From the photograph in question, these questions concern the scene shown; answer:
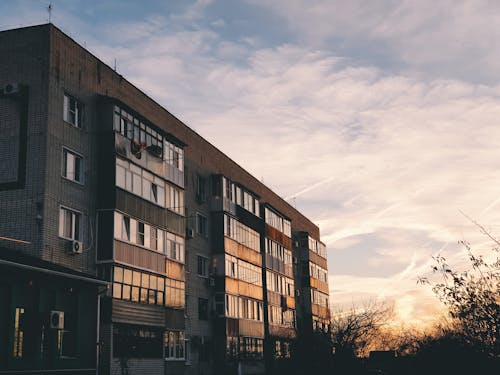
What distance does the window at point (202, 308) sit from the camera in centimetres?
4078

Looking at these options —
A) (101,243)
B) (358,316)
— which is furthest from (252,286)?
(101,243)

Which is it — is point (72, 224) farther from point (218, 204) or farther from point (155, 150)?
point (218, 204)

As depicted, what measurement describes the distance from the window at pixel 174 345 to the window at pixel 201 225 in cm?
815

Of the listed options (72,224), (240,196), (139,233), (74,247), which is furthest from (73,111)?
(240,196)

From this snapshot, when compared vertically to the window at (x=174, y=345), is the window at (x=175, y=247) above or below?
above

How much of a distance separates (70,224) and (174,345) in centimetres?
1076

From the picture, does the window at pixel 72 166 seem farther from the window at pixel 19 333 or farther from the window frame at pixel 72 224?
the window at pixel 19 333

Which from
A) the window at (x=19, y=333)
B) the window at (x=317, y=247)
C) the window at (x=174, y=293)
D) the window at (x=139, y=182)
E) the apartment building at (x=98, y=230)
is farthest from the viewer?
the window at (x=317, y=247)

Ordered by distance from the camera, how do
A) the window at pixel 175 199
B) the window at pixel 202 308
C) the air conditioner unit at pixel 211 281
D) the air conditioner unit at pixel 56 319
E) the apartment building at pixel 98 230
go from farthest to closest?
1. the air conditioner unit at pixel 211 281
2. the window at pixel 202 308
3. the window at pixel 175 199
4. the apartment building at pixel 98 230
5. the air conditioner unit at pixel 56 319

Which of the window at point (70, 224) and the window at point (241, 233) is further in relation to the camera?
the window at point (241, 233)

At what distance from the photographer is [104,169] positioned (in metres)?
29.6

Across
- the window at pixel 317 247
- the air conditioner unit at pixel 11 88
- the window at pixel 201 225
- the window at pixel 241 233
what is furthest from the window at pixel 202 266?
the window at pixel 317 247

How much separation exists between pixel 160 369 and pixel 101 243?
24.1 feet

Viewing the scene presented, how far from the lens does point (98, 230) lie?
28.8 metres
